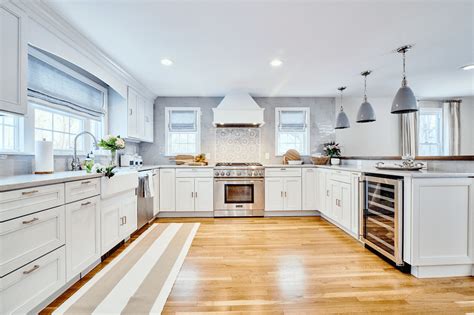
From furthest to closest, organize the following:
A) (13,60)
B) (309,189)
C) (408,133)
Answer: (408,133), (309,189), (13,60)

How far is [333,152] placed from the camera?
4.41 meters

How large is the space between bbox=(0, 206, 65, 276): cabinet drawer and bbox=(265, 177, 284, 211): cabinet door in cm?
303

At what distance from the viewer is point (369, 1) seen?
185 centimetres

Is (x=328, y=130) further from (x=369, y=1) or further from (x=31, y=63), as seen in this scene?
(x=31, y=63)

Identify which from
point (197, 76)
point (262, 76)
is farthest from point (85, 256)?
point (262, 76)

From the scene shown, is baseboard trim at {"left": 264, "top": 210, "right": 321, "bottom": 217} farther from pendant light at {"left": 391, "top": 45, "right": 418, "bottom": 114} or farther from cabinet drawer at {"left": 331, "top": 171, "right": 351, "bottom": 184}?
pendant light at {"left": 391, "top": 45, "right": 418, "bottom": 114}

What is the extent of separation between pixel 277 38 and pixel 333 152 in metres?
2.76

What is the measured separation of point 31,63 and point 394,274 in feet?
12.9

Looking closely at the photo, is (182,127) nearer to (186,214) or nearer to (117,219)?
(186,214)

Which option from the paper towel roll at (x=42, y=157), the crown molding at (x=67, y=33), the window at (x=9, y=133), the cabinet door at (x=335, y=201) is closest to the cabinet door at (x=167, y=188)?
the crown molding at (x=67, y=33)

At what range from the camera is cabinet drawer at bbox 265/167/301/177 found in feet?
13.4

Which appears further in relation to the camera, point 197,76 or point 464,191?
point 197,76

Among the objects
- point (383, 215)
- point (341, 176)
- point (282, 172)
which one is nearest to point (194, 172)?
point (282, 172)

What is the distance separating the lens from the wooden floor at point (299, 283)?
5.40 ft
